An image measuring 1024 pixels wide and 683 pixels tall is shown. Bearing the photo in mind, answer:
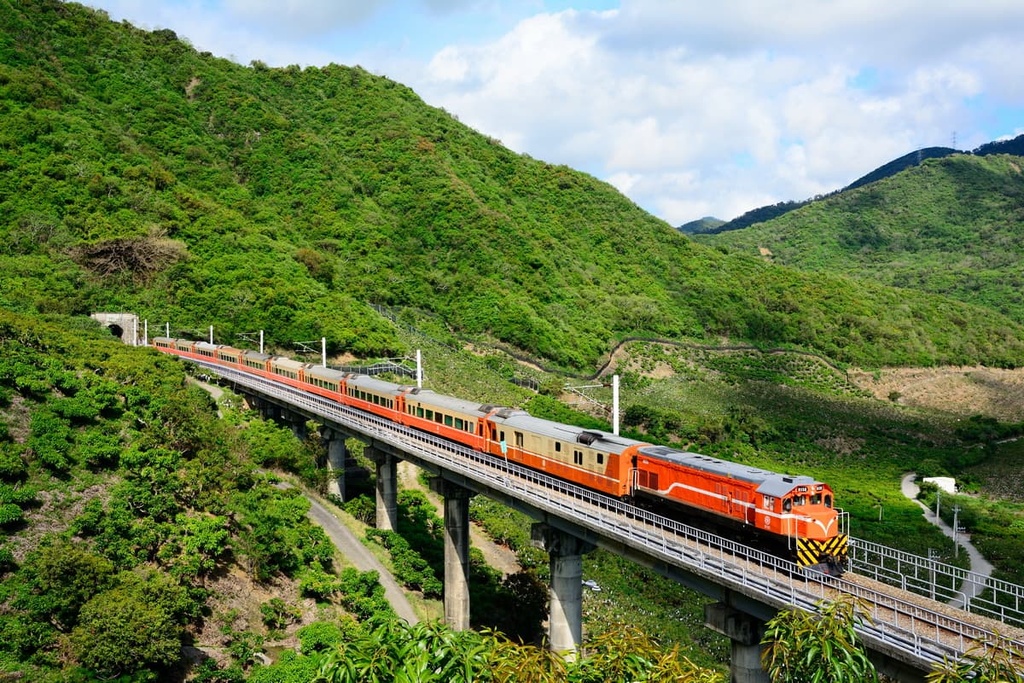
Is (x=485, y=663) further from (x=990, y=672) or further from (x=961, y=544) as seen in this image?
(x=961, y=544)

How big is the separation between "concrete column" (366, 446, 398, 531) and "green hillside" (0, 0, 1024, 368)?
31820 millimetres

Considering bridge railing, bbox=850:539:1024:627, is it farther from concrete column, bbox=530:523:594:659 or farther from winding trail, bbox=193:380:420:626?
winding trail, bbox=193:380:420:626

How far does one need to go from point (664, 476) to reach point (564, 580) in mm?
6684

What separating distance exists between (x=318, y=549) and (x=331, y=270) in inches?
2257

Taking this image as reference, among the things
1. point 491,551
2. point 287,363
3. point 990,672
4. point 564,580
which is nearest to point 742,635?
point 564,580

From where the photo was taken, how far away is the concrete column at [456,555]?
33.8 m

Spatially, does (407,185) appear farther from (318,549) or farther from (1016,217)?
(1016,217)

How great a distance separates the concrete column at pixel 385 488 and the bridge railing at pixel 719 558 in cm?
558

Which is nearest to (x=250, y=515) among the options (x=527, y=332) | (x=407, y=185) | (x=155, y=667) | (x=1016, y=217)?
(x=155, y=667)

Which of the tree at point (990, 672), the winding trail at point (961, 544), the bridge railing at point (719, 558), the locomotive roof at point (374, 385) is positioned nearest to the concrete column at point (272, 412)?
the locomotive roof at point (374, 385)

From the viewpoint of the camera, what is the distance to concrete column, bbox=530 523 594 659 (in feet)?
87.4

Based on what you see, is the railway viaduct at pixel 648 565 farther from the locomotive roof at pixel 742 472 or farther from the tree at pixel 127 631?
the tree at pixel 127 631

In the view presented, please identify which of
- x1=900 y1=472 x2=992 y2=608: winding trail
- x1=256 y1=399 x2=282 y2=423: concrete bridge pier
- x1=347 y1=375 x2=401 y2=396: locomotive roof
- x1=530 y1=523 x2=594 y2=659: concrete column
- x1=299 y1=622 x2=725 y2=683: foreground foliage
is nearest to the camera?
x1=299 y1=622 x2=725 y2=683: foreground foliage

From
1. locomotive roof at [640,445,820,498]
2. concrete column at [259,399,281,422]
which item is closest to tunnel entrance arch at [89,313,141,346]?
concrete column at [259,399,281,422]
